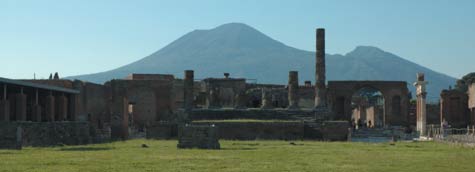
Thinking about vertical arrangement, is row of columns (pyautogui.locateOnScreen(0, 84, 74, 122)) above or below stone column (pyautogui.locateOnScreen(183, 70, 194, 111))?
below

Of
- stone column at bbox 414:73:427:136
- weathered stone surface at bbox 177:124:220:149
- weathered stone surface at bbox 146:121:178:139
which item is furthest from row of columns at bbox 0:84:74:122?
stone column at bbox 414:73:427:136

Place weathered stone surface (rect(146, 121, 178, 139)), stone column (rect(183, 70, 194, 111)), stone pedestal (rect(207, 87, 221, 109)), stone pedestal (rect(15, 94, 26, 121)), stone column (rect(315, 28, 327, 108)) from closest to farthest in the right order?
stone pedestal (rect(15, 94, 26, 121)), weathered stone surface (rect(146, 121, 178, 139)), stone column (rect(315, 28, 327, 108)), stone column (rect(183, 70, 194, 111)), stone pedestal (rect(207, 87, 221, 109))

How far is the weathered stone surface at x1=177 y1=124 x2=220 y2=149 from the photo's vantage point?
30.9 metres

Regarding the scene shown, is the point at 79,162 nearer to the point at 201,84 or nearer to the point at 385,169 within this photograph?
the point at 385,169

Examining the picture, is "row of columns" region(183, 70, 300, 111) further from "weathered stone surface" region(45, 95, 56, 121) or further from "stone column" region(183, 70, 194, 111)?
"weathered stone surface" region(45, 95, 56, 121)

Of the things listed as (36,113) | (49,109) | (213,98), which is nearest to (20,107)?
(36,113)

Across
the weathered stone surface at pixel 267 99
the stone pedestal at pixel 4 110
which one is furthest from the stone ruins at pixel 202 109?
the weathered stone surface at pixel 267 99

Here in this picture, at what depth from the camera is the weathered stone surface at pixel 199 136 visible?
3092 cm

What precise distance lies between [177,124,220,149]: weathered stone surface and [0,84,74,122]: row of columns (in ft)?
30.2

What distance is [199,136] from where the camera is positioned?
3111cm

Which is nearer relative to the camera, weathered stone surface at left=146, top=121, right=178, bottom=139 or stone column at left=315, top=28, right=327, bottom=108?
weathered stone surface at left=146, top=121, right=178, bottom=139

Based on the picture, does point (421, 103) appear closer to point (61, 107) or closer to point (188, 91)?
point (188, 91)

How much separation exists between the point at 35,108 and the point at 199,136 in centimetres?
1240

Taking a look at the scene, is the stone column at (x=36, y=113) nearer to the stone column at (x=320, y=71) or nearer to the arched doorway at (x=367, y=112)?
the stone column at (x=320, y=71)
